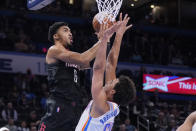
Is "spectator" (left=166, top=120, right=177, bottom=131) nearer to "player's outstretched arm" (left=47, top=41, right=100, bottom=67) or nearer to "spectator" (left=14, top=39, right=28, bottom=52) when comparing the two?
"spectator" (left=14, top=39, right=28, bottom=52)

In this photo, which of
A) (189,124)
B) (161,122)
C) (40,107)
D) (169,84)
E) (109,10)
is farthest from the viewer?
(169,84)

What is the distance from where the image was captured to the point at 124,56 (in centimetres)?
1870

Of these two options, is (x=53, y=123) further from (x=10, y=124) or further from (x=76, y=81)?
(x=10, y=124)

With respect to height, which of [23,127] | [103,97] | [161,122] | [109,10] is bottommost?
[161,122]

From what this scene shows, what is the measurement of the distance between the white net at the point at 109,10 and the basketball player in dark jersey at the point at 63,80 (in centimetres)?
33

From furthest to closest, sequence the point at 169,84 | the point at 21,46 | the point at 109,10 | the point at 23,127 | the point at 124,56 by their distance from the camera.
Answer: the point at 169,84 < the point at 124,56 < the point at 21,46 < the point at 23,127 < the point at 109,10

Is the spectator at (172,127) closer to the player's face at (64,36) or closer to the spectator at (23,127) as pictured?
the spectator at (23,127)

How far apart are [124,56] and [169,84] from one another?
102 inches

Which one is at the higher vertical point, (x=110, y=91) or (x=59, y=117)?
(x=110, y=91)

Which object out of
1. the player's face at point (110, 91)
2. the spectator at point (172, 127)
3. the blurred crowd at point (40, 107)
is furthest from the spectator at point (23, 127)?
the player's face at point (110, 91)

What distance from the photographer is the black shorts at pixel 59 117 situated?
168 inches

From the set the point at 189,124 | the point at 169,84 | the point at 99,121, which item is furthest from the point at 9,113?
the point at 189,124

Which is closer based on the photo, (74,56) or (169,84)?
(74,56)

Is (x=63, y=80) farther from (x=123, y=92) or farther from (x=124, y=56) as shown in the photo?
(x=124, y=56)
